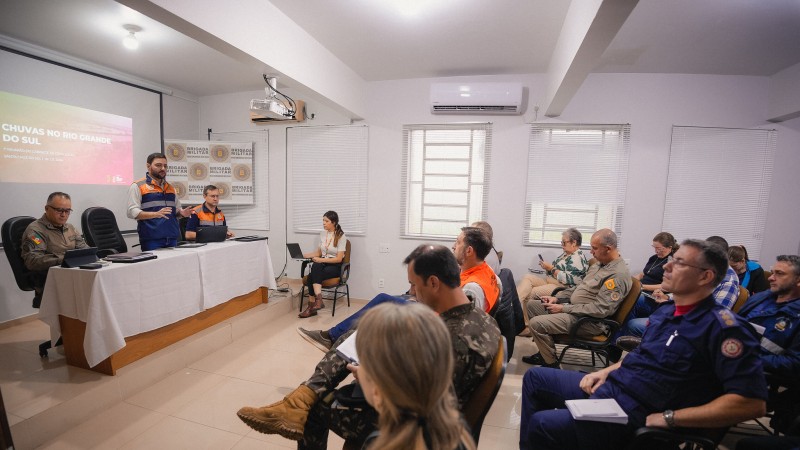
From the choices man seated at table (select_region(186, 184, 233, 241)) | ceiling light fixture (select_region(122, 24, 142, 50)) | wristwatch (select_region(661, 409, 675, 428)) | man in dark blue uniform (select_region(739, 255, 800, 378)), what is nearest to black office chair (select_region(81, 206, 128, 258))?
man seated at table (select_region(186, 184, 233, 241))

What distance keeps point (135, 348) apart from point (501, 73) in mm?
4442

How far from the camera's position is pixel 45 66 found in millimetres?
3463

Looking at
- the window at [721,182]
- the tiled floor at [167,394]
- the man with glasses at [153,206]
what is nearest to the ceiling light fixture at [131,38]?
the man with glasses at [153,206]

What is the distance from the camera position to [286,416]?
1.42 meters

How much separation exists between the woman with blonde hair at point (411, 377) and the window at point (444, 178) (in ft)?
11.7

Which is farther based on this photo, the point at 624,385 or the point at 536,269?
the point at 536,269

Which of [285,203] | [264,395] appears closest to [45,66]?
[285,203]

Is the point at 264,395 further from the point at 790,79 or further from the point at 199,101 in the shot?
the point at 790,79

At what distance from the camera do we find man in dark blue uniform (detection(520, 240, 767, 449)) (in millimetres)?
1156

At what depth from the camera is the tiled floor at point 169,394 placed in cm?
188

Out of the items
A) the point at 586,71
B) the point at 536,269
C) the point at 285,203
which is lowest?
the point at 536,269

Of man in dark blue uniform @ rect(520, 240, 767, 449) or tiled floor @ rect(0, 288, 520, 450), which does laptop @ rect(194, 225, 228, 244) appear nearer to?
tiled floor @ rect(0, 288, 520, 450)

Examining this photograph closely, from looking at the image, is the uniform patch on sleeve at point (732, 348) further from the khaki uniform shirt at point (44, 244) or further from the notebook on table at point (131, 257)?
the khaki uniform shirt at point (44, 244)

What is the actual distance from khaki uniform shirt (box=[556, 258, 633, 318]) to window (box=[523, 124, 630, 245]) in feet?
4.74
